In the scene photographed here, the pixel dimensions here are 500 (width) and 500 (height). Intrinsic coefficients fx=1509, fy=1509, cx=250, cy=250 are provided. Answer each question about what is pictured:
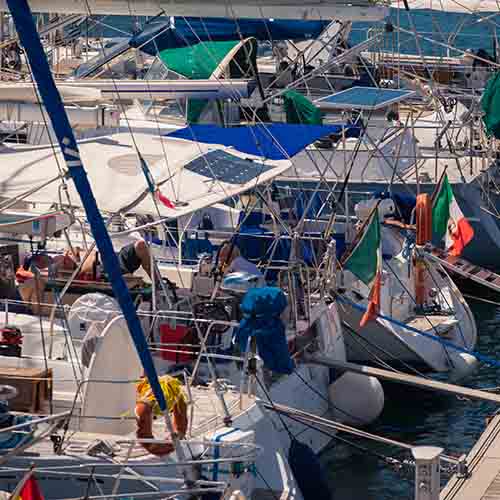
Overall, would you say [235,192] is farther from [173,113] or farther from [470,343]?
[173,113]

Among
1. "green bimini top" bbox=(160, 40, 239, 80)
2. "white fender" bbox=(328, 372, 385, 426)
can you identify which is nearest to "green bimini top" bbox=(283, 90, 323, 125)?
"green bimini top" bbox=(160, 40, 239, 80)

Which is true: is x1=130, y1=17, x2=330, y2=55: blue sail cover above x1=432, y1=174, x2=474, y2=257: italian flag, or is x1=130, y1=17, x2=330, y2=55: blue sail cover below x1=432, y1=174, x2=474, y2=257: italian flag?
above

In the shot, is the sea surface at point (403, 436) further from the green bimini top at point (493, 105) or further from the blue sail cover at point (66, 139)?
the blue sail cover at point (66, 139)

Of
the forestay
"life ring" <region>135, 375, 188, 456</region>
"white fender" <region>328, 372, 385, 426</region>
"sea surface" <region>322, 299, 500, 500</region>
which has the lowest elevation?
"sea surface" <region>322, 299, 500, 500</region>

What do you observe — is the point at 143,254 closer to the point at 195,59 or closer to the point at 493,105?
the point at 195,59

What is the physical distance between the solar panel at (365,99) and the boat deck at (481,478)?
28.1 ft

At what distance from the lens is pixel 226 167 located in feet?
61.5

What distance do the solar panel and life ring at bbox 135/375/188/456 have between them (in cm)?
1080

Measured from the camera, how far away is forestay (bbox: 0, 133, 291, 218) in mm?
17422

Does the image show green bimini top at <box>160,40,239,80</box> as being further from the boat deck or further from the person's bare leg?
the boat deck

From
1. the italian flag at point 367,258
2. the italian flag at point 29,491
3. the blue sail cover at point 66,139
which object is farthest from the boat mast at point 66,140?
the italian flag at point 367,258

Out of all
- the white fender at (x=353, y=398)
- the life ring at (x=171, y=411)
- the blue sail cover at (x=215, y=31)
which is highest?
the blue sail cover at (x=215, y=31)

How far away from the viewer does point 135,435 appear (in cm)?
1538

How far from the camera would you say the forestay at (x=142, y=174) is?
57.2 ft
